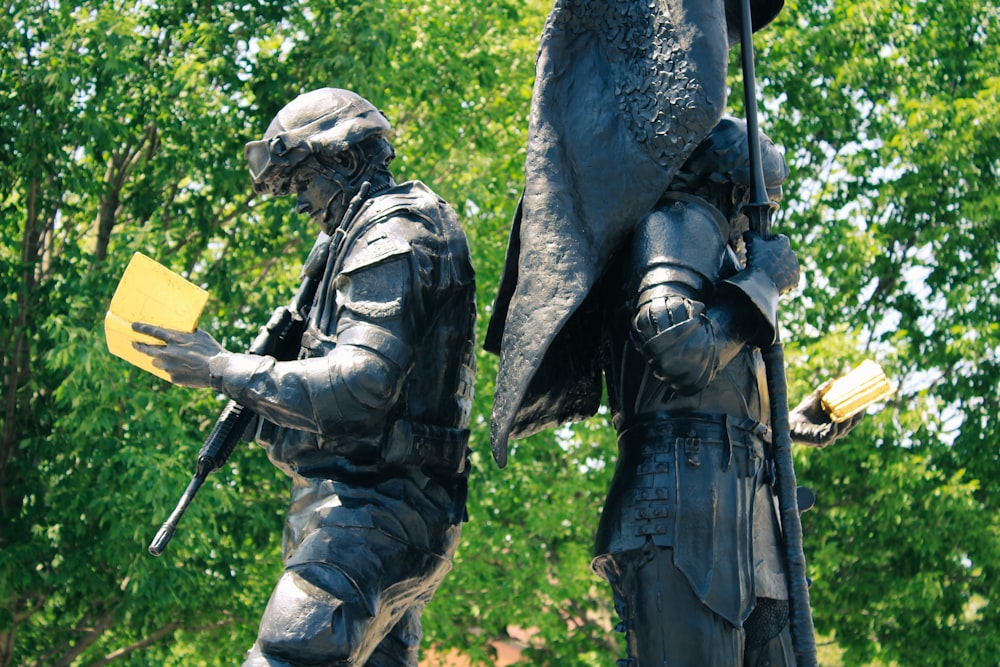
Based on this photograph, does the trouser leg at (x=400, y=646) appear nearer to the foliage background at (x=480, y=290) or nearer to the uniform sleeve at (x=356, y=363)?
the uniform sleeve at (x=356, y=363)

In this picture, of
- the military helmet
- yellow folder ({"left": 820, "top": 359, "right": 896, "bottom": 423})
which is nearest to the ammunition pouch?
the military helmet

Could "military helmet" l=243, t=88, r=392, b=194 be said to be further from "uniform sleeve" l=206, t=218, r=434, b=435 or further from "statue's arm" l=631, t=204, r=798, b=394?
"statue's arm" l=631, t=204, r=798, b=394

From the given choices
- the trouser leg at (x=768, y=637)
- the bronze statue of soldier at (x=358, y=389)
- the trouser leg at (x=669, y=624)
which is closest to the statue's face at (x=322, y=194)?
the bronze statue of soldier at (x=358, y=389)

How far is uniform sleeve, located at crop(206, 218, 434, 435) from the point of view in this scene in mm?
4371

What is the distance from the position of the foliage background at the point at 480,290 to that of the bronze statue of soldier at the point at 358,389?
20.4 ft

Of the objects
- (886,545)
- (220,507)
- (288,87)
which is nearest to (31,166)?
(288,87)

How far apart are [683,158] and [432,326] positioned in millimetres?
901

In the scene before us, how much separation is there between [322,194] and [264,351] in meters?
0.54

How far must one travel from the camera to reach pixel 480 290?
14422 millimetres

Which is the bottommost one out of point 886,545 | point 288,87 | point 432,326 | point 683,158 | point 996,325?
point 432,326

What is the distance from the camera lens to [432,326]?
4.69 m

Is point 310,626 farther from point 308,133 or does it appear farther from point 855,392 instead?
point 855,392

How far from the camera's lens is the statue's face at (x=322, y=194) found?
4887 mm

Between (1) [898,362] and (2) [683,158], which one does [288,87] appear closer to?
(1) [898,362]
